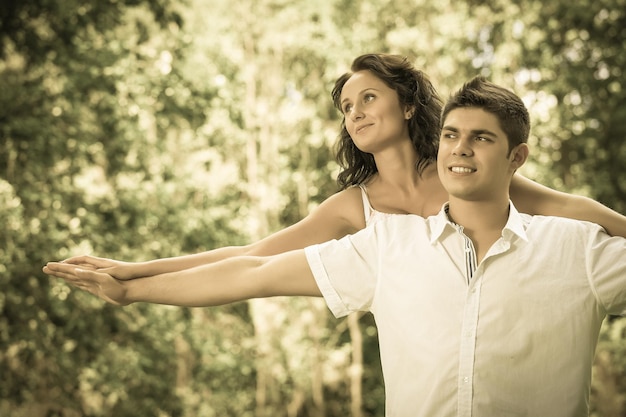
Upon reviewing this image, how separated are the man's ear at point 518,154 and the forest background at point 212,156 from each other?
4103 millimetres

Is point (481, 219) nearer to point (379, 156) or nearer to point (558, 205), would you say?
point (558, 205)

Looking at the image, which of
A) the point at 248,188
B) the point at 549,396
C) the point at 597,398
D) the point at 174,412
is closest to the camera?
the point at 549,396

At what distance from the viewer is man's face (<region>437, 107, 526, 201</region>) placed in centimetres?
181

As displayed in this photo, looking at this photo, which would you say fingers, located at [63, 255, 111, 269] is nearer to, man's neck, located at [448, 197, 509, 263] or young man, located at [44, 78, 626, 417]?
young man, located at [44, 78, 626, 417]

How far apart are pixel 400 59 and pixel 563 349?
1.46 meters

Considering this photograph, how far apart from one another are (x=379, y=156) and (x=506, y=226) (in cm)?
105

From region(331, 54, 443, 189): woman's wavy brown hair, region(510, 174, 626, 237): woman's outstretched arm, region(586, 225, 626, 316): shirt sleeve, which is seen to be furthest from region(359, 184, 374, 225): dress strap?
region(586, 225, 626, 316): shirt sleeve

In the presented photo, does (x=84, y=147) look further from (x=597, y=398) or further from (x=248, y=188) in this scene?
(x=597, y=398)

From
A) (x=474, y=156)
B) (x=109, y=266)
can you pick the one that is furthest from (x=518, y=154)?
(x=109, y=266)

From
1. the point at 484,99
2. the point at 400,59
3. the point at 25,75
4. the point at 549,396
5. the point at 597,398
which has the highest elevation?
the point at 25,75

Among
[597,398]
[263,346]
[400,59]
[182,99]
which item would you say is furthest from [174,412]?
[400,59]

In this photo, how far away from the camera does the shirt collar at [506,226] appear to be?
1780 mm

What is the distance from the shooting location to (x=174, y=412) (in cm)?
727

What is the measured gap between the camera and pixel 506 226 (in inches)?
70.4
